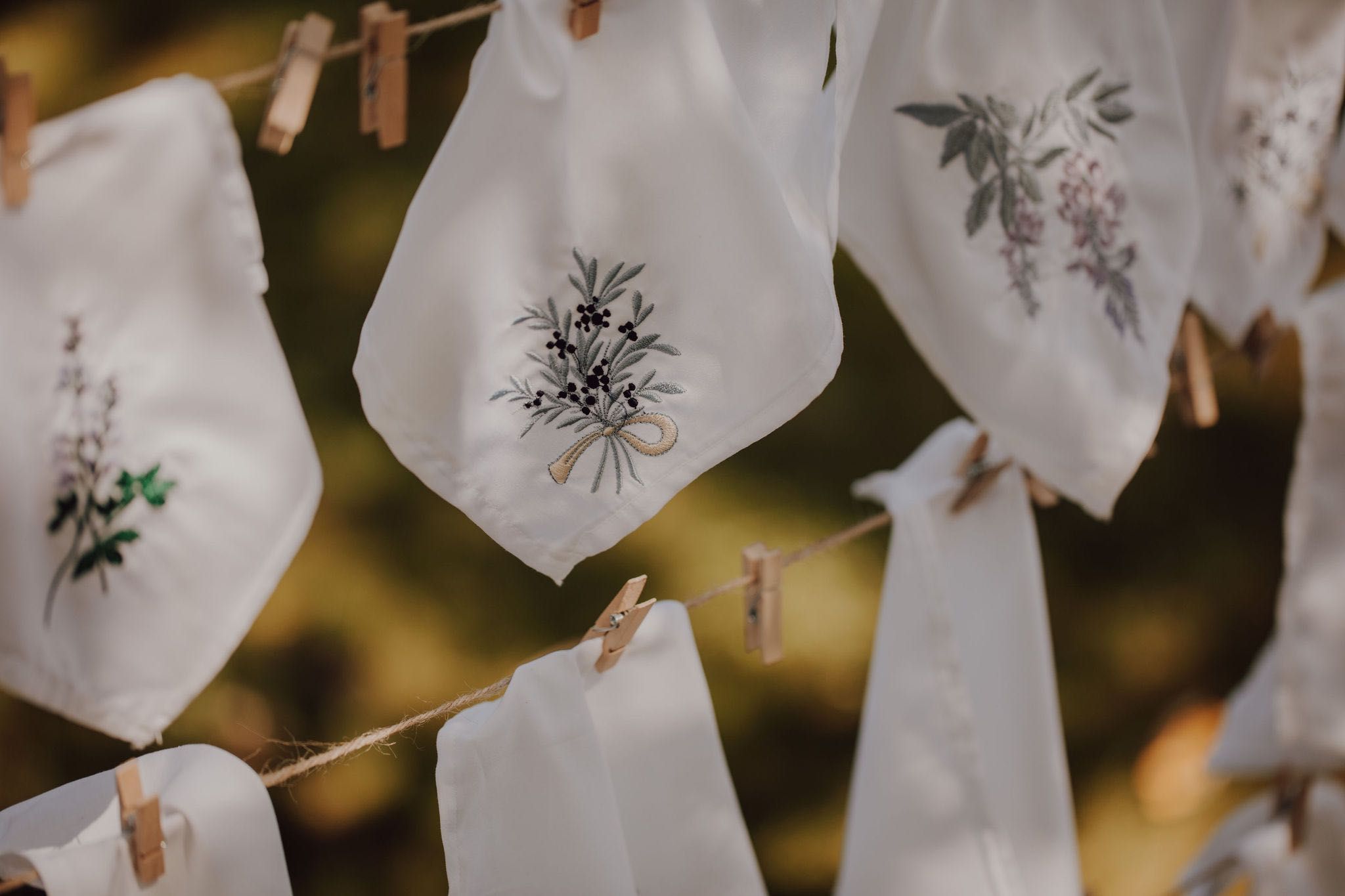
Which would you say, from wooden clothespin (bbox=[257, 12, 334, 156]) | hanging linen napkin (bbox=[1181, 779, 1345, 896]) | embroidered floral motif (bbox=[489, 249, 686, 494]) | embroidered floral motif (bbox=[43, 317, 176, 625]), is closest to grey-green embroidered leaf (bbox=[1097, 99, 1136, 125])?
embroidered floral motif (bbox=[489, 249, 686, 494])

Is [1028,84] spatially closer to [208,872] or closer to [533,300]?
[533,300]

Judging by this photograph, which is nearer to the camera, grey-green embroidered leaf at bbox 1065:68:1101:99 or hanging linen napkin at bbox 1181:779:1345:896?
grey-green embroidered leaf at bbox 1065:68:1101:99

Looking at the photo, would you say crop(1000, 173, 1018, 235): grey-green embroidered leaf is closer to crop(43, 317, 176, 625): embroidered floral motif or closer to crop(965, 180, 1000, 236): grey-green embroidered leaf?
crop(965, 180, 1000, 236): grey-green embroidered leaf

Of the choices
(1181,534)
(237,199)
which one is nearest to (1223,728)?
(1181,534)

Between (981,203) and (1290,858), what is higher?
(981,203)

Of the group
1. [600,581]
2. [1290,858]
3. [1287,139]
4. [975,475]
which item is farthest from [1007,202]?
[1290,858]

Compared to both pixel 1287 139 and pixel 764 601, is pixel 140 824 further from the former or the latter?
pixel 1287 139

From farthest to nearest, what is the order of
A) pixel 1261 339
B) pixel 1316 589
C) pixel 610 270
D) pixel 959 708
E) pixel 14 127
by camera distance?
pixel 1316 589 → pixel 1261 339 → pixel 959 708 → pixel 610 270 → pixel 14 127
